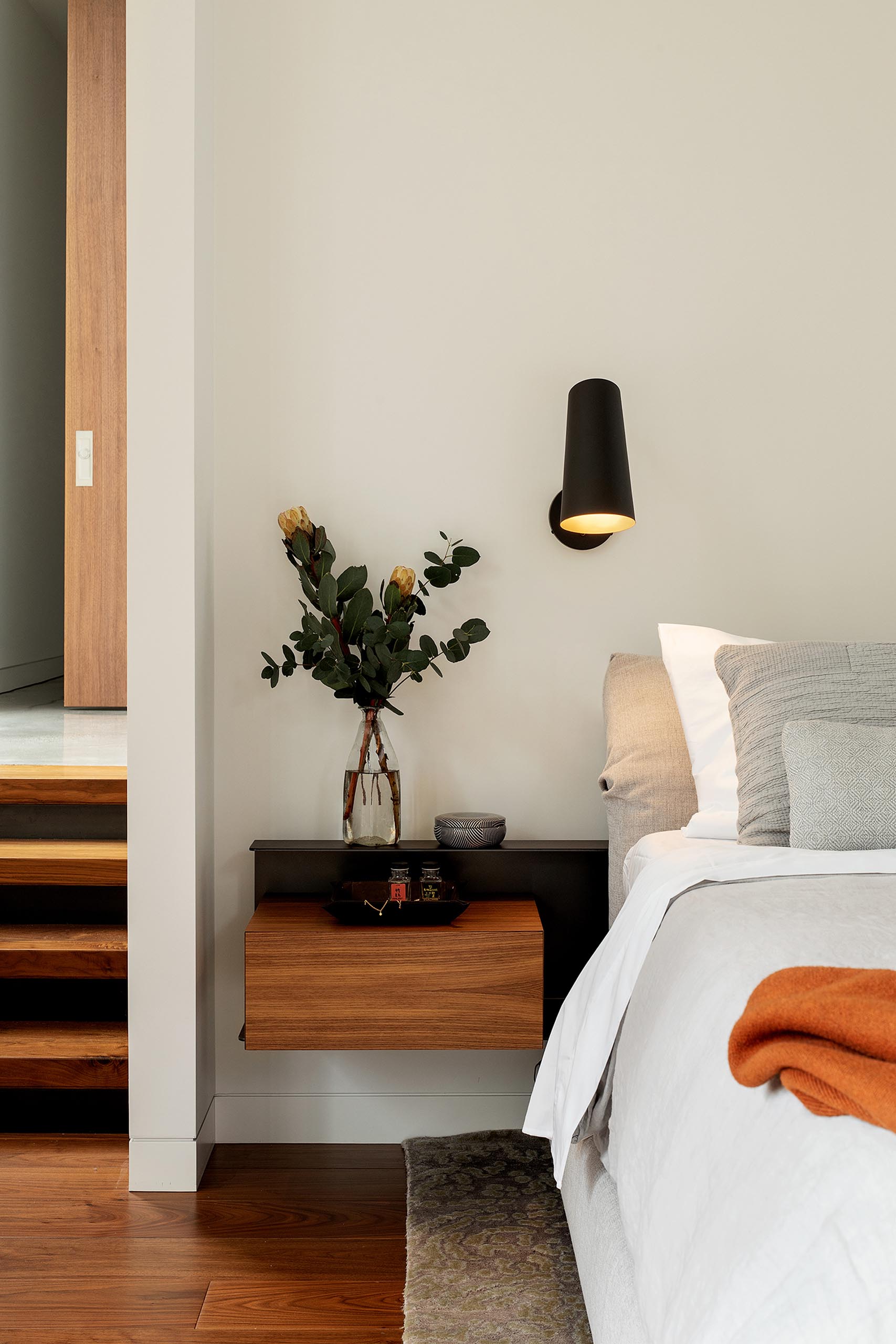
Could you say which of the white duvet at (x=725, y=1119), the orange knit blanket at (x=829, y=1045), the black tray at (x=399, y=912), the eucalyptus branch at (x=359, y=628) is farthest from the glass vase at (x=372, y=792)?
the orange knit blanket at (x=829, y=1045)

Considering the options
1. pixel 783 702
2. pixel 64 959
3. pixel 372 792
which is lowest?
pixel 64 959

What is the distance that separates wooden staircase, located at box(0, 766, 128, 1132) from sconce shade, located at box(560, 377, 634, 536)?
1307 millimetres

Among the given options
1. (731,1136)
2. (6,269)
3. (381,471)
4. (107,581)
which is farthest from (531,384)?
(6,269)

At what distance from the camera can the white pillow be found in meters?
1.94

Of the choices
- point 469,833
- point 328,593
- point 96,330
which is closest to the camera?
point 328,593

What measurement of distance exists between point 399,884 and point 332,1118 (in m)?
0.67

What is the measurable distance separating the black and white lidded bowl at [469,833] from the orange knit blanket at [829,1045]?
1.21 meters

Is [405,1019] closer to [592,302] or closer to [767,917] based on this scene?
[767,917]

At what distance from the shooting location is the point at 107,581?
3934mm

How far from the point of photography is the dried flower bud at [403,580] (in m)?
2.14

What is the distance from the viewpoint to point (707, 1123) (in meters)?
1.07

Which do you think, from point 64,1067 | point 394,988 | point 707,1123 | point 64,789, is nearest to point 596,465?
point 394,988

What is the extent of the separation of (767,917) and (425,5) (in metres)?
2.18

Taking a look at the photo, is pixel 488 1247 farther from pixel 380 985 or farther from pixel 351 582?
pixel 351 582
